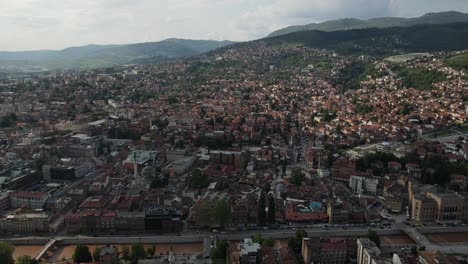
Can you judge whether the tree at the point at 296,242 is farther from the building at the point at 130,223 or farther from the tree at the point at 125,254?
the building at the point at 130,223

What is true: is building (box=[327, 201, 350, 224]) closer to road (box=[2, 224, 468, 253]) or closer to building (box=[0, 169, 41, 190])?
road (box=[2, 224, 468, 253])

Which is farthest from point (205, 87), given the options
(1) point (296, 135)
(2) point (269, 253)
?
(2) point (269, 253)

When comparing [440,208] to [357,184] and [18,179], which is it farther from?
[18,179]

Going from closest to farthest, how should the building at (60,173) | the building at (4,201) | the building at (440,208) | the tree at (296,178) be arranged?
the building at (440,208) → the building at (4,201) → the tree at (296,178) → the building at (60,173)

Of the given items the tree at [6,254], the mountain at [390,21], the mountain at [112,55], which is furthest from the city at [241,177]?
the mountain at [112,55]

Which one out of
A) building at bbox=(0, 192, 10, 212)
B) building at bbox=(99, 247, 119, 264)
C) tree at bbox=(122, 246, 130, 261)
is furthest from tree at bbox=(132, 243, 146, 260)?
building at bbox=(0, 192, 10, 212)

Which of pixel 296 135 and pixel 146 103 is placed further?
pixel 146 103

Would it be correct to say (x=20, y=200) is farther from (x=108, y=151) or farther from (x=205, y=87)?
(x=205, y=87)
